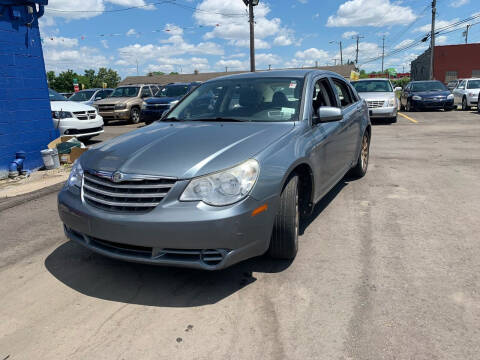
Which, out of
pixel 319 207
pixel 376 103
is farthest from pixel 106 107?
pixel 319 207

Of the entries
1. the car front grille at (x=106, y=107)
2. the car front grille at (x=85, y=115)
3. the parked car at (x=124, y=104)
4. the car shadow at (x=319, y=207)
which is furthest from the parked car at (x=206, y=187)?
the car front grille at (x=106, y=107)

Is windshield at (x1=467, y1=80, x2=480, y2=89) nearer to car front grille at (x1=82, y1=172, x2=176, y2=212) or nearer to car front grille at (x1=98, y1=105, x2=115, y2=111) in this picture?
car front grille at (x1=98, y1=105, x2=115, y2=111)

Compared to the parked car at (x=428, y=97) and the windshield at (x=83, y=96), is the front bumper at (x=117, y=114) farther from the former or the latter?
the parked car at (x=428, y=97)

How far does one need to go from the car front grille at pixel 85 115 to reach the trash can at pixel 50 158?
254cm

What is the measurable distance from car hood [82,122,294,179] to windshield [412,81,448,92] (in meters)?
17.5

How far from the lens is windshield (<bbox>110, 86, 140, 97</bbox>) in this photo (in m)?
17.5

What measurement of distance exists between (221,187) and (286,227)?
2.29 feet

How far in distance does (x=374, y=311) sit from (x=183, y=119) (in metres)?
2.70

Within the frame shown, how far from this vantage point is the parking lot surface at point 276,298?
93.2 inches

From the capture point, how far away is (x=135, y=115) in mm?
16844

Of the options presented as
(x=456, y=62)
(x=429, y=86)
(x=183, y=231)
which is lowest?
(x=183, y=231)

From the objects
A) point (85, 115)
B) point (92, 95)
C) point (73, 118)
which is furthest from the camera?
point (92, 95)

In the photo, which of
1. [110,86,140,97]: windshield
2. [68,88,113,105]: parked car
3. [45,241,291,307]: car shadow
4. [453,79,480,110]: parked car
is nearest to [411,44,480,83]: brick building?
[453,79,480,110]: parked car

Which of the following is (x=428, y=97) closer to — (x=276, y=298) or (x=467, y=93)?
(x=467, y=93)
